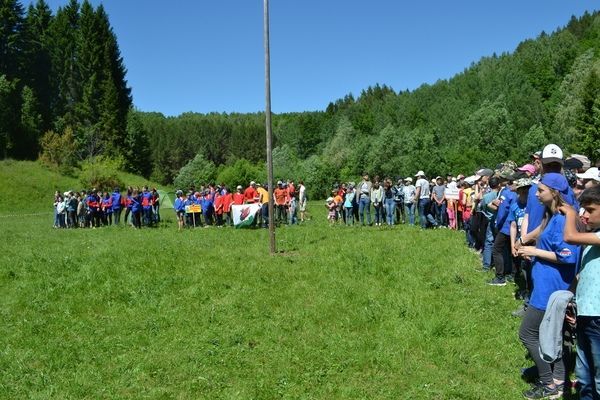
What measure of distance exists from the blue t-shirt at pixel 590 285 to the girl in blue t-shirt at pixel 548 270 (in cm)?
49

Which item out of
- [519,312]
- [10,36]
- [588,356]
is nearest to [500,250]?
[519,312]

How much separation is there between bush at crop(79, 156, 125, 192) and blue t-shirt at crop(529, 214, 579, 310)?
5105 centimetres

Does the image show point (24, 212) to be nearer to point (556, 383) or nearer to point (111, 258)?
point (111, 258)

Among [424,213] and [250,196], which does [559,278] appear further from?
[250,196]

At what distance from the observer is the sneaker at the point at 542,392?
525 cm

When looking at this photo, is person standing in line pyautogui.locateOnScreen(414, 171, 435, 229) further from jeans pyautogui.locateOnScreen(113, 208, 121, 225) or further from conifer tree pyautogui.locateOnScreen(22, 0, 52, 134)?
conifer tree pyautogui.locateOnScreen(22, 0, 52, 134)

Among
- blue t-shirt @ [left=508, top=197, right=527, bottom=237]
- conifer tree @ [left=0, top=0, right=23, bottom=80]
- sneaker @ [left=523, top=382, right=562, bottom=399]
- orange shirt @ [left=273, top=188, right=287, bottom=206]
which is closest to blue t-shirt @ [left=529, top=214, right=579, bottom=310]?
sneaker @ [left=523, top=382, right=562, bottom=399]

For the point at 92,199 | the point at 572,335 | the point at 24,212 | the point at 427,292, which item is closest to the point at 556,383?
the point at 572,335

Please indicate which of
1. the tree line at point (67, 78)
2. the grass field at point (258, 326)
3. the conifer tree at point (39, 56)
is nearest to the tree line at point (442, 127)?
the tree line at point (67, 78)

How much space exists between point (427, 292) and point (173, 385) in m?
4.85

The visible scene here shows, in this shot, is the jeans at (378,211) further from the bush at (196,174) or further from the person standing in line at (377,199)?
the bush at (196,174)

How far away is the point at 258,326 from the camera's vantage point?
26.1 feet

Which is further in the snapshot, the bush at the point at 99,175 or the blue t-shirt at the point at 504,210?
the bush at the point at 99,175

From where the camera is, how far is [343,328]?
7770 millimetres
